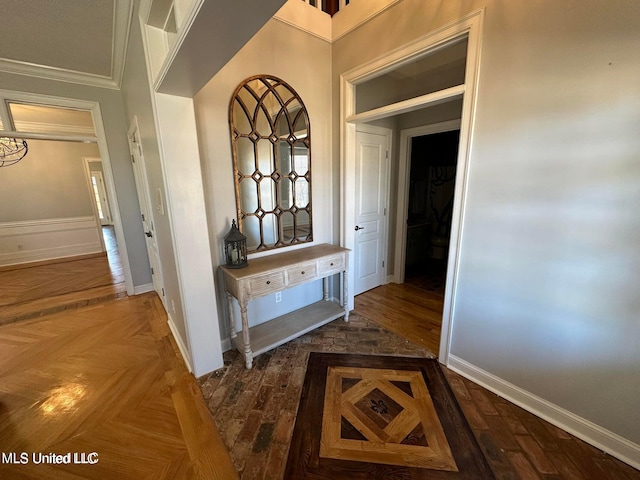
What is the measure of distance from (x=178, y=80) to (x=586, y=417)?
9.83 feet

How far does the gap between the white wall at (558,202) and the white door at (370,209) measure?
52.4 inches

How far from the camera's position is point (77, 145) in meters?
5.40

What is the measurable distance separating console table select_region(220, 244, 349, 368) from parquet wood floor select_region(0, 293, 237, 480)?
0.60 metres

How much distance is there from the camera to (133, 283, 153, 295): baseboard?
140 inches

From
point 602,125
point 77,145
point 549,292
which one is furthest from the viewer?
point 77,145

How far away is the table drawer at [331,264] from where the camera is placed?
95.7 inches

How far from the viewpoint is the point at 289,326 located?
2.51 metres

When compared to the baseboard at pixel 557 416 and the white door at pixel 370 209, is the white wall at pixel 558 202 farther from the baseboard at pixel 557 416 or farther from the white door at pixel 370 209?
the white door at pixel 370 209

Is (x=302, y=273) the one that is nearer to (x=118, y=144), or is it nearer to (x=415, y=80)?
(x=415, y=80)

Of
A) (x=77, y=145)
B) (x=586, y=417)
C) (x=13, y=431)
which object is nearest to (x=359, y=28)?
(x=586, y=417)

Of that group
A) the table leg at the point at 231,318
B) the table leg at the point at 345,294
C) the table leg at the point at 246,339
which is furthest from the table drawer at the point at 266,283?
the table leg at the point at 345,294

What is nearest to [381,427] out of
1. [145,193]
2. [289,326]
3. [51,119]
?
[289,326]

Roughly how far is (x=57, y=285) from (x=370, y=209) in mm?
4826

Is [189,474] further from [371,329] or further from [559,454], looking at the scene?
[559,454]
